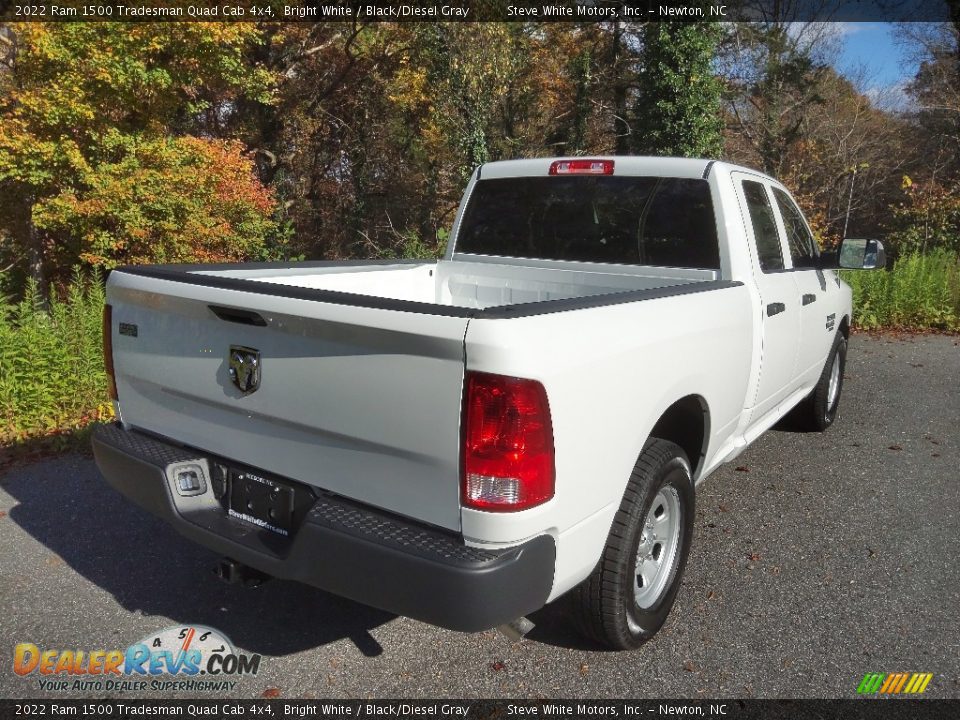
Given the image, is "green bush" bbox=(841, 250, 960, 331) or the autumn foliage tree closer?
the autumn foliage tree

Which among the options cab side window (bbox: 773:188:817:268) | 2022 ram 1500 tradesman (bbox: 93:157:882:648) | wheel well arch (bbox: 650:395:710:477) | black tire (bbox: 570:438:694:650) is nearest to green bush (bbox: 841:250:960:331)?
cab side window (bbox: 773:188:817:268)

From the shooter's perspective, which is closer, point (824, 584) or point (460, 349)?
point (460, 349)

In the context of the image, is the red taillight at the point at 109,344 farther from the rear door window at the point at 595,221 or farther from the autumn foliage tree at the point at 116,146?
the autumn foliage tree at the point at 116,146

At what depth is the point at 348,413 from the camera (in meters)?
2.26

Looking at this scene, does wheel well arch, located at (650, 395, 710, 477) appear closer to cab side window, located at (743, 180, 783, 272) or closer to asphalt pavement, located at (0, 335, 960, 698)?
asphalt pavement, located at (0, 335, 960, 698)

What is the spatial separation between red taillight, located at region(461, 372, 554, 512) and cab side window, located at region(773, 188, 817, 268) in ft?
10.1

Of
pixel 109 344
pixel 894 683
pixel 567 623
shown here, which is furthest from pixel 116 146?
pixel 894 683

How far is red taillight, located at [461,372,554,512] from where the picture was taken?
2.04 m

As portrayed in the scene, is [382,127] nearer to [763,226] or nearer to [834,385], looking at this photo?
[834,385]

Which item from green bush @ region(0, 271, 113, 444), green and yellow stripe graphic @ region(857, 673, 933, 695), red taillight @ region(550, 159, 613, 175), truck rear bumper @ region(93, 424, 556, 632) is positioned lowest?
green and yellow stripe graphic @ region(857, 673, 933, 695)

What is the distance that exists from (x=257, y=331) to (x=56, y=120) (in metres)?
9.67

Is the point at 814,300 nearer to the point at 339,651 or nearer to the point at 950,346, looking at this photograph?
the point at 339,651

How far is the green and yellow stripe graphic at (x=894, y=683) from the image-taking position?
2.71 metres

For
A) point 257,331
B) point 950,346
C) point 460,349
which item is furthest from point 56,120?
point 950,346
